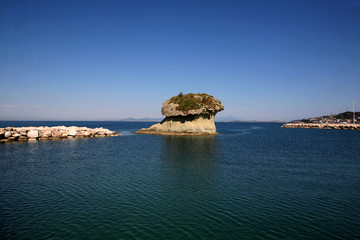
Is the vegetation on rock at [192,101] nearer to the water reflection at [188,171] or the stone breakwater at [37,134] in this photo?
the stone breakwater at [37,134]

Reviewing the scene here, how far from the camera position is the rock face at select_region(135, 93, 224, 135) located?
71.9 metres

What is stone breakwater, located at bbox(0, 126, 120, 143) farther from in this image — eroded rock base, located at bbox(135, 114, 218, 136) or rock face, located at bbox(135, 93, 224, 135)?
rock face, located at bbox(135, 93, 224, 135)

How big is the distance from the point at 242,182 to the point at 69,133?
5886 centimetres

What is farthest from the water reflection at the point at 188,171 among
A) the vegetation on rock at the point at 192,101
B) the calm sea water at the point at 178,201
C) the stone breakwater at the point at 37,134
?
the stone breakwater at the point at 37,134

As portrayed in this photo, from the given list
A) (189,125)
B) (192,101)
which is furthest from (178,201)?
(189,125)

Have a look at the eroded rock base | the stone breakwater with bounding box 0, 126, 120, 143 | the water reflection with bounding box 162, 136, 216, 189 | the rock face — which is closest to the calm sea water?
the water reflection with bounding box 162, 136, 216, 189

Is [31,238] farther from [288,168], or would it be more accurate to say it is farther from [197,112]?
[197,112]

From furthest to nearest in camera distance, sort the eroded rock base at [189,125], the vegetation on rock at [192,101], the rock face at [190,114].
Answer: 1. the eroded rock base at [189,125]
2. the rock face at [190,114]
3. the vegetation on rock at [192,101]

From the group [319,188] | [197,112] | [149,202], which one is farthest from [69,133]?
[319,188]

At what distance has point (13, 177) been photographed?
21.6 metres

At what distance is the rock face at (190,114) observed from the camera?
71.9 m

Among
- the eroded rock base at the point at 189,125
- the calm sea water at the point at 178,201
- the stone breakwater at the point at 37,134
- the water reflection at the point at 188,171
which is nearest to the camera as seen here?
the calm sea water at the point at 178,201

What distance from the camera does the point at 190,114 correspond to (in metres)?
72.4

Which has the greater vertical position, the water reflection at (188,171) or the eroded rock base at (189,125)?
the eroded rock base at (189,125)
